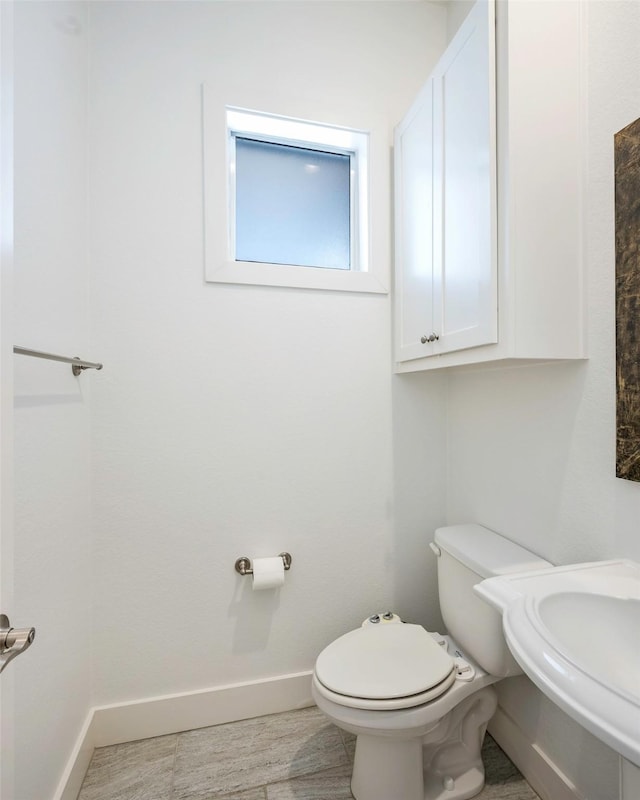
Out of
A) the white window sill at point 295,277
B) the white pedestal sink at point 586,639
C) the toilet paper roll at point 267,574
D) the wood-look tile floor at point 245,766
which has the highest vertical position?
the white window sill at point 295,277

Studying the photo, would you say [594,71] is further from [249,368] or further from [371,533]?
[371,533]

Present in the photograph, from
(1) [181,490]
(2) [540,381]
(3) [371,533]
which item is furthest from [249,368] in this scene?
(2) [540,381]

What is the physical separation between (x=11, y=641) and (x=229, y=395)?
3.52 ft

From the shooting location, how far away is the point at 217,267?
4.99 ft

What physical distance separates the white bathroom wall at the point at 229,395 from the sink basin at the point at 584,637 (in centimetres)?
85

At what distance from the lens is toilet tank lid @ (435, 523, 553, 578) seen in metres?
1.19

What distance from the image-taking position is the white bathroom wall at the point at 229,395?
1.46m

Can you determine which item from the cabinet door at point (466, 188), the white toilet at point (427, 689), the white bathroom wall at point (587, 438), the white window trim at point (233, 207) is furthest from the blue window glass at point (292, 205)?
the white toilet at point (427, 689)

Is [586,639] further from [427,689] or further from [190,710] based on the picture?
[190,710]

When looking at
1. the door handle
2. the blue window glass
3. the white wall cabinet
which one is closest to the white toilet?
the white wall cabinet

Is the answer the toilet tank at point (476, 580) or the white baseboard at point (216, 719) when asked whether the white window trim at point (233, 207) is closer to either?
the toilet tank at point (476, 580)

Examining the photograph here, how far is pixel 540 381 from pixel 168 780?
5.71 feet

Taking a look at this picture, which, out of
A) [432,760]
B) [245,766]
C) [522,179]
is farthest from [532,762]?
[522,179]

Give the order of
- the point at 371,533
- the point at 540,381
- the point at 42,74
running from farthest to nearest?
the point at 371,533, the point at 540,381, the point at 42,74
